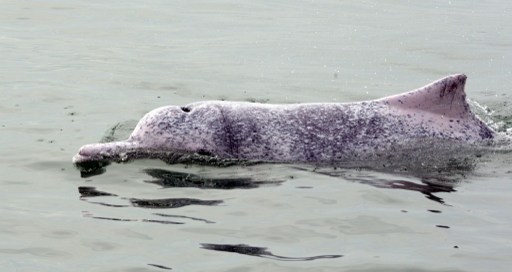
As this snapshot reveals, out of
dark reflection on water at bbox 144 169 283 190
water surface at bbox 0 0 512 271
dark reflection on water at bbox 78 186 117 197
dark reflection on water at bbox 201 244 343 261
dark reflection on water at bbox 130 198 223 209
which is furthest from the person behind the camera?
dark reflection on water at bbox 144 169 283 190

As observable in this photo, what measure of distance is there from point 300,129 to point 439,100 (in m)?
1.64

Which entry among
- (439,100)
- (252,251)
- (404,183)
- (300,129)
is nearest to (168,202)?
(252,251)

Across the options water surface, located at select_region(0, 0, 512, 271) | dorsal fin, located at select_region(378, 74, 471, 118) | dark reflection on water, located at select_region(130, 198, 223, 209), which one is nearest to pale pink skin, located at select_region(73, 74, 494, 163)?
dorsal fin, located at select_region(378, 74, 471, 118)

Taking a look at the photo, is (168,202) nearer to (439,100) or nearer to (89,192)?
(89,192)

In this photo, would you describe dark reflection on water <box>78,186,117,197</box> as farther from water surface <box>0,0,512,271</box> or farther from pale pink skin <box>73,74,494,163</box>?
pale pink skin <box>73,74,494,163</box>

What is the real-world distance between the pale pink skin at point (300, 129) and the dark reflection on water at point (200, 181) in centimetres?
58

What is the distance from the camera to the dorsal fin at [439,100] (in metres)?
12.3

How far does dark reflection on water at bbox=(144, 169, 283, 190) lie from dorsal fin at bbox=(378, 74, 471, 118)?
7.22 feet

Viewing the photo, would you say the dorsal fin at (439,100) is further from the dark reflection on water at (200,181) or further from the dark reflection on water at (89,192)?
the dark reflection on water at (89,192)

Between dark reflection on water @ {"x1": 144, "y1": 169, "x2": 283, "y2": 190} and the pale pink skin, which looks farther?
the pale pink skin

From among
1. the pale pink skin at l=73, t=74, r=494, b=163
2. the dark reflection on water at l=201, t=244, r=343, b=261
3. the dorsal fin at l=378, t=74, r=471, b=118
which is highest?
the dorsal fin at l=378, t=74, r=471, b=118

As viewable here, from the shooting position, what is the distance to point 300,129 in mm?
12031

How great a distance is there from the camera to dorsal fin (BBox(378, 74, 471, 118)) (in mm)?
12312

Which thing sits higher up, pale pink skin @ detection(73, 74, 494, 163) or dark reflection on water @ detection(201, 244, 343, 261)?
pale pink skin @ detection(73, 74, 494, 163)
